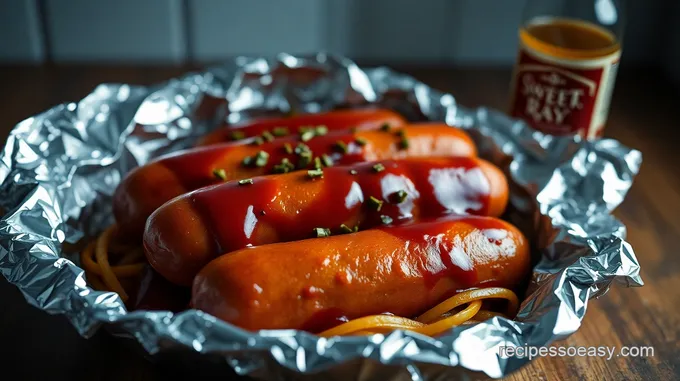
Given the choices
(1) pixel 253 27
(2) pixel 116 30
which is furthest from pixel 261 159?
(2) pixel 116 30

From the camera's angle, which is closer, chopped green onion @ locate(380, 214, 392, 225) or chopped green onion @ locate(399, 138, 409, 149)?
chopped green onion @ locate(380, 214, 392, 225)

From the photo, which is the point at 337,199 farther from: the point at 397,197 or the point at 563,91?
the point at 563,91

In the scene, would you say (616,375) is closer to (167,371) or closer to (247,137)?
(167,371)

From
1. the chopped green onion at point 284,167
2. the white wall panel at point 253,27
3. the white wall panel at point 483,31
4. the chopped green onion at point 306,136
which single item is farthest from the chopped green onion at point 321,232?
the white wall panel at point 483,31

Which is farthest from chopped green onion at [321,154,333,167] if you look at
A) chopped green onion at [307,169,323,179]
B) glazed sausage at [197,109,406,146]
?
glazed sausage at [197,109,406,146]

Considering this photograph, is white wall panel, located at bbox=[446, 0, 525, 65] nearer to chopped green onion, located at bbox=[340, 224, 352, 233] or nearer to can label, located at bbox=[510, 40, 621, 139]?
can label, located at bbox=[510, 40, 621, 139]

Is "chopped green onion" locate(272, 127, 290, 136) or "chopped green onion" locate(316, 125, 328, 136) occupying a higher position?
"chopped green onion" locate(316, 125, 328, 136)
